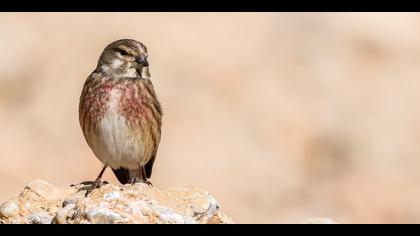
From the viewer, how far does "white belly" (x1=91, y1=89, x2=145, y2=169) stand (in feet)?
35.3

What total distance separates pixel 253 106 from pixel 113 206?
13.1 m

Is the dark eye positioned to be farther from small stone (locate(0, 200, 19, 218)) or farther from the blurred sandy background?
the blurred sandy background

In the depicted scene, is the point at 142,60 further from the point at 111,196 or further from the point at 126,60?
the point at 111,196

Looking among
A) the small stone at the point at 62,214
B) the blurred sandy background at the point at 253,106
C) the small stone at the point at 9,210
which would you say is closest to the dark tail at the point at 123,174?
the small stone at the point at 9,210

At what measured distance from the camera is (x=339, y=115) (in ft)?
70.9

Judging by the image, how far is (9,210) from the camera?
8992 millimetres

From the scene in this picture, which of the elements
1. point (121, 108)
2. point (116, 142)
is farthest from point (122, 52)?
point (116, 142)

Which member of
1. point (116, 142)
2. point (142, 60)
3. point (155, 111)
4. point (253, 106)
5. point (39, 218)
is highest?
point (253, 106)

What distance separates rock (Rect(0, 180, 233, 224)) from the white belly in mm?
1108


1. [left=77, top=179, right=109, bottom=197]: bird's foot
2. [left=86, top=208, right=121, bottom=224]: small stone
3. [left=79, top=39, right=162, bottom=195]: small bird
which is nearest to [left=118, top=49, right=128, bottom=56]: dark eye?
[left=79, top=39, right=162, bottom=195]: small bird

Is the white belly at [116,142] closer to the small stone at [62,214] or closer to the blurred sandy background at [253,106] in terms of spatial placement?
the small stone at [62,214]

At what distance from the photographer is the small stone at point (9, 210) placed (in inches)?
353
